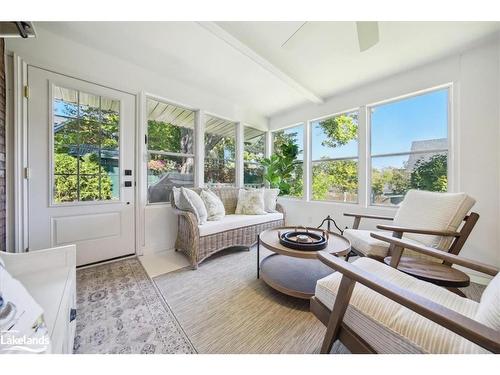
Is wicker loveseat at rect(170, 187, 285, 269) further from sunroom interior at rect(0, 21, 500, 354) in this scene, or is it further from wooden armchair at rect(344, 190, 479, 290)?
wooden armchair at rect(344, 190, 479, 290)

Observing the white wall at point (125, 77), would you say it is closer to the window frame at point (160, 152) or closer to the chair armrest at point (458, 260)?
the window frame at point (160, 152)

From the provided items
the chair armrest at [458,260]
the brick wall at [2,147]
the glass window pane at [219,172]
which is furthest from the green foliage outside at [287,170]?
the brick wall at [2,147]

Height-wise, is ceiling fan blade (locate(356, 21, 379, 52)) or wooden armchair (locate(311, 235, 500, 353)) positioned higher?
ceiling fan blade (locate(356, 21, 379, 52))

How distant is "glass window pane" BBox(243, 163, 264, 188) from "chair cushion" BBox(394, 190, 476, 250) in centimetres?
262

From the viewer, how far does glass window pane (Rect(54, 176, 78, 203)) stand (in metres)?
2.03

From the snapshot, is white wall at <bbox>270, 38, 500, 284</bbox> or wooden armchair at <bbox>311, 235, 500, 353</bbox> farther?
white wall at <bbox>270, 38, 500, 284</bbox>

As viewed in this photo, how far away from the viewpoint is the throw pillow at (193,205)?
2.36 meters

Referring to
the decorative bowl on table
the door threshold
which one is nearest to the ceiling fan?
the decorative bowl on table

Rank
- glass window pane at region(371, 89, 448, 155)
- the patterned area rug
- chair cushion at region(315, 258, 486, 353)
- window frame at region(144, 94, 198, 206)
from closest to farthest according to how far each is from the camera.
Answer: chair cushion at region(315, 258, 486, 353)
the patterned area rug
glass window pane at region(371, 89, 448, 155)
window frame at region(144, 94, 198, 206)

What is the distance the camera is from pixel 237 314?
4.77ft

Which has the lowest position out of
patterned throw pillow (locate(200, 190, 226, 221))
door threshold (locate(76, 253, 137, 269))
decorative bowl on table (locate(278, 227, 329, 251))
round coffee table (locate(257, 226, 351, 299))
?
door threshold (locate(76, 253, 137, 269))

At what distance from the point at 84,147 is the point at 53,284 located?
1.68 m

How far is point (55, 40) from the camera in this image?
77.4 inches

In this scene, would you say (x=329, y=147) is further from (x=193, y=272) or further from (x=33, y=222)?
(x=33, y=222)
